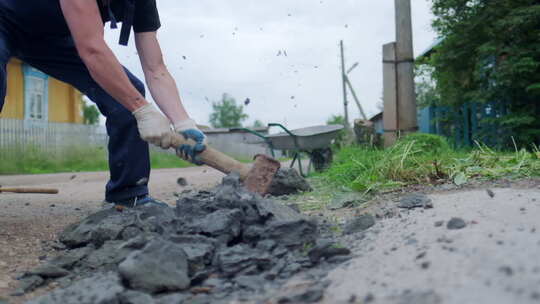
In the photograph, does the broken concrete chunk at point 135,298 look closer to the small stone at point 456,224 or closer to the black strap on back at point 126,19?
the small stone at point 456,224

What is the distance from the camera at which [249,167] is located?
2.75 meters

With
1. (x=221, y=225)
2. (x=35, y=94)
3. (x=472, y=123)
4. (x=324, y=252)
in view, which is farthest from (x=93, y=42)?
(x=35, y=94)

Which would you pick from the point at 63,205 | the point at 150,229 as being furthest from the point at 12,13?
the point at 63,205

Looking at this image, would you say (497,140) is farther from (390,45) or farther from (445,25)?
(390,45)

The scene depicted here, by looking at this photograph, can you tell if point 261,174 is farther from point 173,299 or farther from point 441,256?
point 441,256

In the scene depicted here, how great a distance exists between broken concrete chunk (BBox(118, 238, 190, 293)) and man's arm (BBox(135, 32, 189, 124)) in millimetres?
1415

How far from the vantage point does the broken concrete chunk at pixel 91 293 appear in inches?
58.2

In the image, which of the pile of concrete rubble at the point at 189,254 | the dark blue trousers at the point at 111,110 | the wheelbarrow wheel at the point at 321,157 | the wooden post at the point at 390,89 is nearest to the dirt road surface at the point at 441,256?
the pile of concrete rubble at the point at 189,254

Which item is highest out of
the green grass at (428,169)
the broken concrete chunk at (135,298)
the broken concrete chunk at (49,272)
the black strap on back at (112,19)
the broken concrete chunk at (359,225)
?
the black strap on back at (112,19)

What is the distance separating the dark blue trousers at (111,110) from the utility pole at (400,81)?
12.3 feet

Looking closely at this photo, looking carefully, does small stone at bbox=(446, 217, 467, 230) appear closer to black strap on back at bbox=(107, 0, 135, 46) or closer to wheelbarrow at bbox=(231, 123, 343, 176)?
black strap on back at bbox=(107, 0, 135, 46)

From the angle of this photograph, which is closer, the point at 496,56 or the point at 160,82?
the point at 160,82

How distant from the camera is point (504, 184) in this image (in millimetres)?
3084

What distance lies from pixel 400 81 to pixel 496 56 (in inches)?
173
